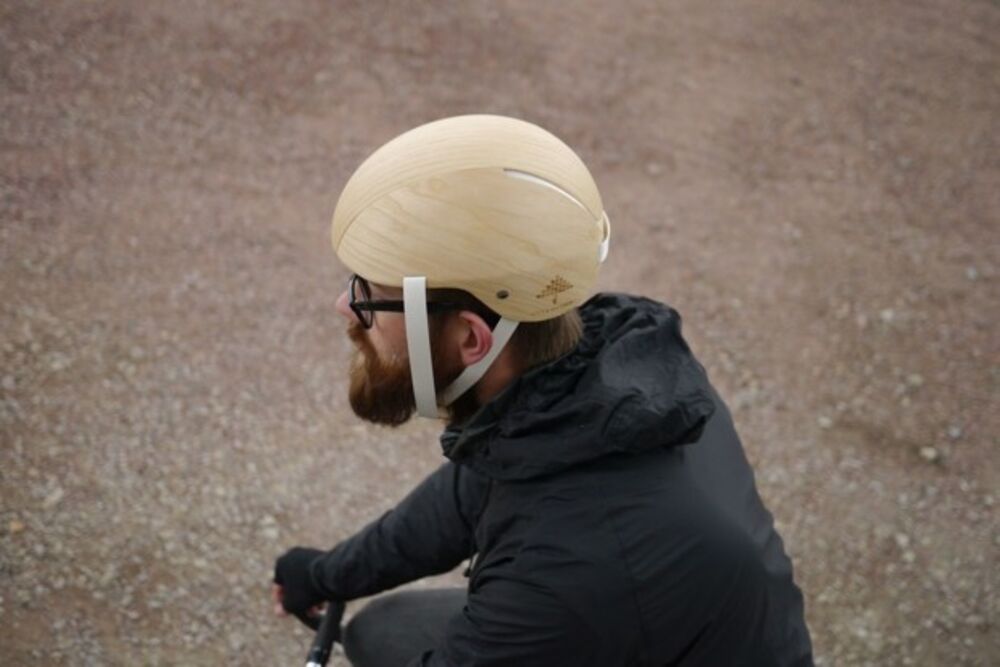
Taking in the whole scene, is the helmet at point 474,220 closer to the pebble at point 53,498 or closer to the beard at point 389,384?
the beard at point 389,384

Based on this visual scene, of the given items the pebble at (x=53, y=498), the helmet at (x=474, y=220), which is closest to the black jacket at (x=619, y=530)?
the helmet at (x=474, y=220)

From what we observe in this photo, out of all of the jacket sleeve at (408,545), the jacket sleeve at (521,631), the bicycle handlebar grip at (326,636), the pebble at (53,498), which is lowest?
the pebble at (53,498)

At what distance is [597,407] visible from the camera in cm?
221

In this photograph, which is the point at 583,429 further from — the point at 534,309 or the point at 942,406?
the point at 942,406

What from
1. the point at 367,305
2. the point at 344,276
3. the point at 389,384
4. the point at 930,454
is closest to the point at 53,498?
the point at 344,276

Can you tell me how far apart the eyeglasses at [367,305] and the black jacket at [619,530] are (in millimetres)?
262

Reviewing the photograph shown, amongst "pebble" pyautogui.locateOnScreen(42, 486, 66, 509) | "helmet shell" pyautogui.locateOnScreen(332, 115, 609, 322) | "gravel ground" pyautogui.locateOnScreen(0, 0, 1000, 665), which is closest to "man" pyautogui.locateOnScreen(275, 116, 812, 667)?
"helmet shell" pyautogui.locateOnScreen(332, 115, 609, 322)

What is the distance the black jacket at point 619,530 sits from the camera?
86.0 inches

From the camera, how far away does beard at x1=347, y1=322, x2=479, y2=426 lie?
2.48 metres

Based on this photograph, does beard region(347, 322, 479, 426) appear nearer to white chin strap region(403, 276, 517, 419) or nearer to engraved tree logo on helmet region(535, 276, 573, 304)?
white chin strap region(403, 276, 517, 419)

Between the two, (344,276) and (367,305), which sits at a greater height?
(367,305)

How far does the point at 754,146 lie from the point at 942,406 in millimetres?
2519

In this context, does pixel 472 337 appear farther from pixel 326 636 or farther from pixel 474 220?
pixel 326 636

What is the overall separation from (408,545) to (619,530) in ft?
3.28
